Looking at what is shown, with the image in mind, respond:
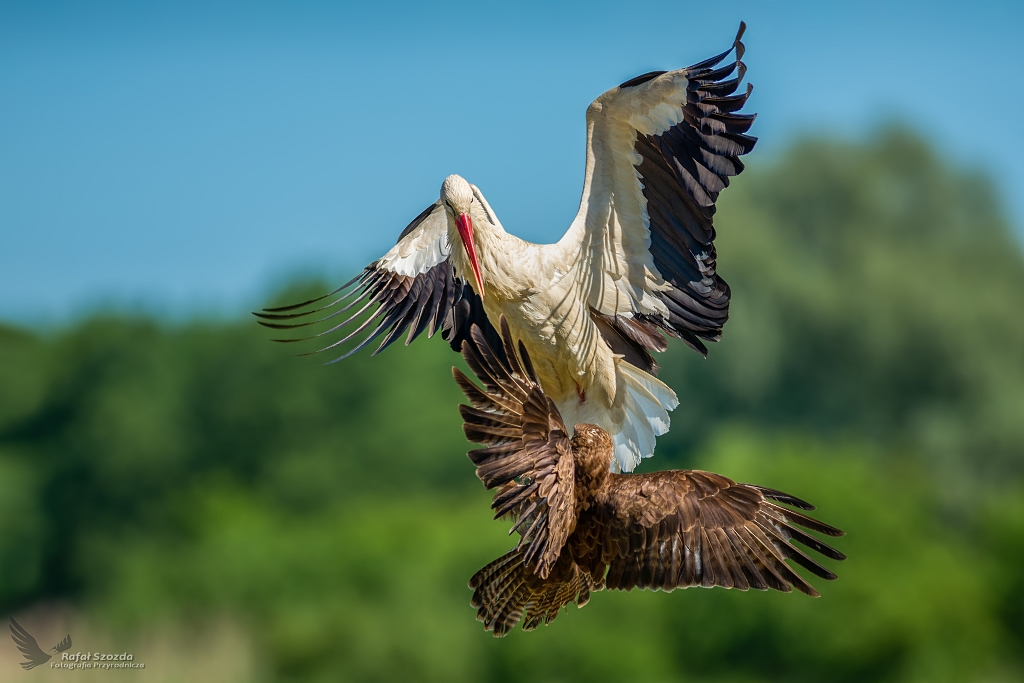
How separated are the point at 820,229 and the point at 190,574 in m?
44.4

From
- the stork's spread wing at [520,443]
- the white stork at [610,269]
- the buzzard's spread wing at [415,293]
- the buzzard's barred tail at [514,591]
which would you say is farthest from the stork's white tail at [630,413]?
the stork's spread wing at [520,443]

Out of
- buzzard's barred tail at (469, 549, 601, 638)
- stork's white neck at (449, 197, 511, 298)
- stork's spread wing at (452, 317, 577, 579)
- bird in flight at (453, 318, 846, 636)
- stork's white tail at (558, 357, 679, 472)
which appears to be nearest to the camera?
stork's spread wing at (452, 317, 577, 579)

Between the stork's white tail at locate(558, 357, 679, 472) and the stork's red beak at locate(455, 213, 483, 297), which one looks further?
the stork's white tail at locate(558, 357, 679, 472)

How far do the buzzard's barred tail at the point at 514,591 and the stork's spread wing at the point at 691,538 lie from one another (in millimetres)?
249

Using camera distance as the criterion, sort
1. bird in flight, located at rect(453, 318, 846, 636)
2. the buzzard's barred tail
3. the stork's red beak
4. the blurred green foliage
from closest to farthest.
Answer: bird in flight, located at rect(453, 318, 846, 636), the buzzard's barred tail, the stork's red beak, the blurred green foliage

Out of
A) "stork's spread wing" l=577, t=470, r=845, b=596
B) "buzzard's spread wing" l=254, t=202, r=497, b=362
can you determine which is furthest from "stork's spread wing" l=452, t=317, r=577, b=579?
"buzzard's spread wing" l=254, t=202, r=497, b=362

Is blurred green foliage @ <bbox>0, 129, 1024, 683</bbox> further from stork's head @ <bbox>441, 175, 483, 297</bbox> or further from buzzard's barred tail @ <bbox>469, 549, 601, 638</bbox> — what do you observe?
stork's head @ <bbox>441, 175, 483, 297</bbox>

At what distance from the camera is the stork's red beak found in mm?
8281

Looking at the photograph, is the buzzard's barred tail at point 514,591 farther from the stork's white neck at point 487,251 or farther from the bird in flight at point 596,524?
the stork's white neck at point 487,251

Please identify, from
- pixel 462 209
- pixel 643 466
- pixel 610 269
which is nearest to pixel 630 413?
pixel 610 269

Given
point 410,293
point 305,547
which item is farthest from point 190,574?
point 410,293

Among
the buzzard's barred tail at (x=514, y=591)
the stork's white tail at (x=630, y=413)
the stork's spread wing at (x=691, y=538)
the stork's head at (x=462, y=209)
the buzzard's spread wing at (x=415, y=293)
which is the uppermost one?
the stork's head at (x=462, y=209)

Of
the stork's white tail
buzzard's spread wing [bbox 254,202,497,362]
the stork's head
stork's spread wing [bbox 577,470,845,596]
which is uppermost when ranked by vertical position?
the stork's head

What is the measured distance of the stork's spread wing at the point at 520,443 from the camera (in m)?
7.05
